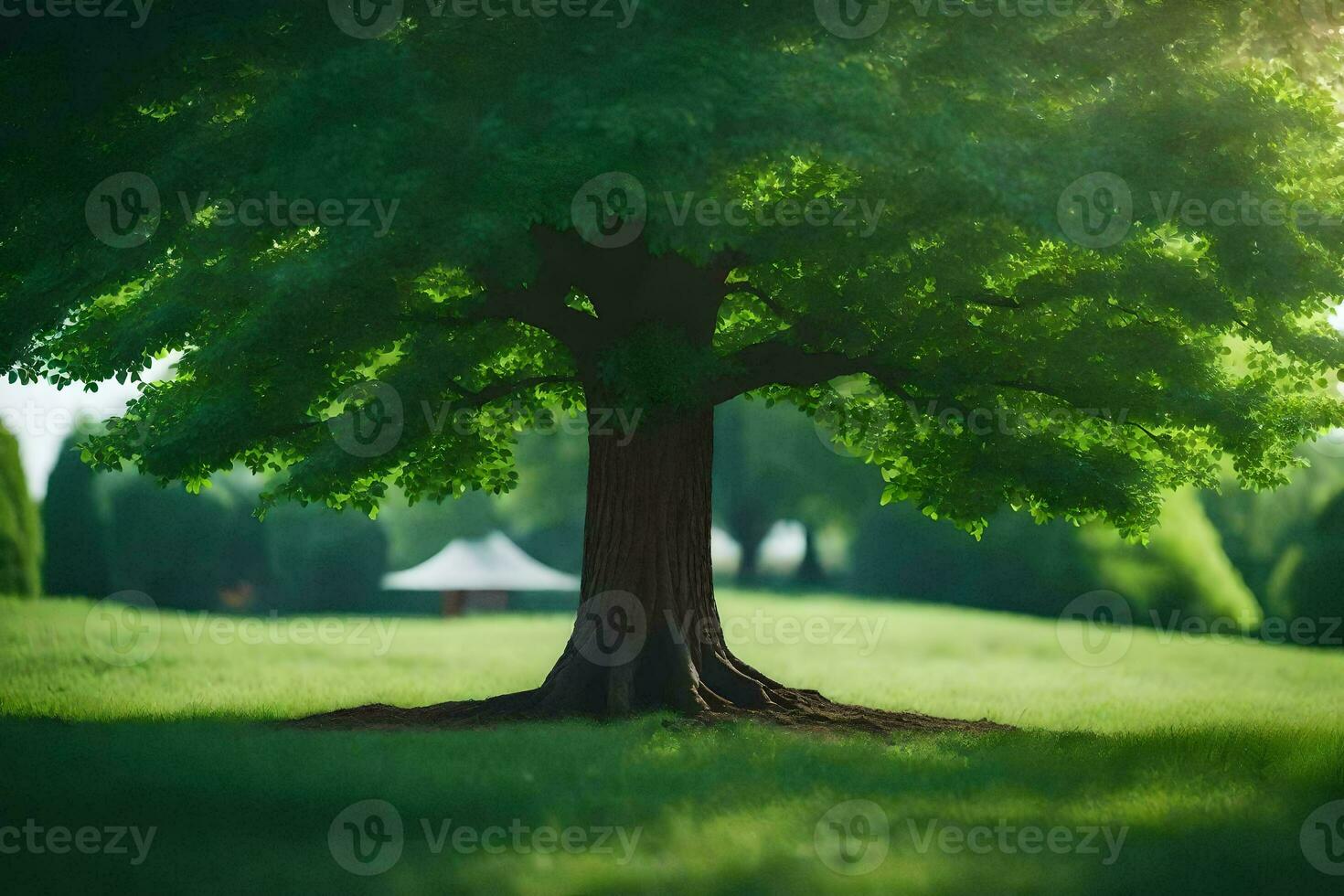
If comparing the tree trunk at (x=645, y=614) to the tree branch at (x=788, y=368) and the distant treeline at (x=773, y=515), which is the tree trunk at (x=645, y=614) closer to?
the tree branch at (x=788, y=368)

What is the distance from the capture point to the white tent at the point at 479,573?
38750mm

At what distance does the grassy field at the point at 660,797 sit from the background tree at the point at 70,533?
10.1m

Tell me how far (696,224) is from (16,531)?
20235 mm

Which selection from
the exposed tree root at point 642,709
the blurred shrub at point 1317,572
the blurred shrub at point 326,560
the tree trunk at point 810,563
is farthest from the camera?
the tree trunk at point 810,563

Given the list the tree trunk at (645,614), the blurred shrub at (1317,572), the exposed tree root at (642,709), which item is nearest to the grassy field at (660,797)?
the exposed tree root at (642,709)

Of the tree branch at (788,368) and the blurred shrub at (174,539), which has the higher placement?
the tree branch at (788,368)

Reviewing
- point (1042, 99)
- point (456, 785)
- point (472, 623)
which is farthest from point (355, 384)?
point (472, 623)

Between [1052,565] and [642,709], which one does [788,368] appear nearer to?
[642,709]

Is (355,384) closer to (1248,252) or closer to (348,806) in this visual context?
(348,806)

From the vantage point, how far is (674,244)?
9.74 metres

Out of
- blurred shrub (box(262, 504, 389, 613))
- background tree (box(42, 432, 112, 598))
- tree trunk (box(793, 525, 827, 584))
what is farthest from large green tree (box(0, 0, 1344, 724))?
tree trunk (box(793, 525, 827, 584))

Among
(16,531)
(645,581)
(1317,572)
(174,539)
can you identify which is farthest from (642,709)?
(174,539)

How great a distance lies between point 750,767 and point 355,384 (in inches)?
223

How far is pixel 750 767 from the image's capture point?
10055 mm
